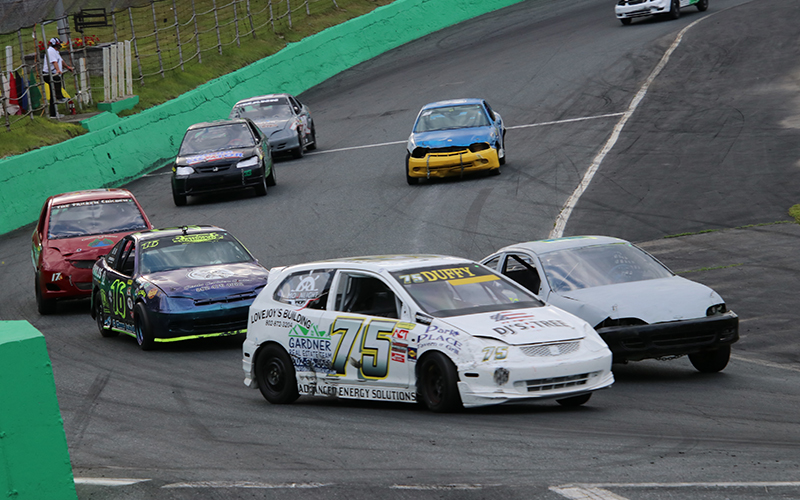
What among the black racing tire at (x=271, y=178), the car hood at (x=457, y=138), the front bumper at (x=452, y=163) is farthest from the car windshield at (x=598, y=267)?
the black racing tire at (x=271, y=178)

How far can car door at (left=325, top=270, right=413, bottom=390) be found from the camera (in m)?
8.73

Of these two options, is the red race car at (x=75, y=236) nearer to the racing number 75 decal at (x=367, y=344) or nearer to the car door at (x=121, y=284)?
the car door at (x=121, y=284)

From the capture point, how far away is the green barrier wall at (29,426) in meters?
5.23

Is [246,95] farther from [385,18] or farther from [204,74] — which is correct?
[385,18]

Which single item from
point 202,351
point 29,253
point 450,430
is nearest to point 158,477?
point 450,430

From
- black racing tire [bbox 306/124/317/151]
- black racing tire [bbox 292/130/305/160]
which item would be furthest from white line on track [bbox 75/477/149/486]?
black racing tire [bbox 306/124/317/151]

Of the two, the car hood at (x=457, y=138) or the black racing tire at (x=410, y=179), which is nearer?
the car hood at (x=457, y=138)

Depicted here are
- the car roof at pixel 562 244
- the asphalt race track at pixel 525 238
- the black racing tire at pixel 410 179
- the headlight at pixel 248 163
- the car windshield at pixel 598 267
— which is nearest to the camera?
the asphalt race track at pixel 525 238

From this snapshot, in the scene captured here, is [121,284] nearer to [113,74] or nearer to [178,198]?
[178,198]

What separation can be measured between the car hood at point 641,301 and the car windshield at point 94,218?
9007 mm

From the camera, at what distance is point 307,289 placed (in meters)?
9.79

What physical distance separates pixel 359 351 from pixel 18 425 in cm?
408

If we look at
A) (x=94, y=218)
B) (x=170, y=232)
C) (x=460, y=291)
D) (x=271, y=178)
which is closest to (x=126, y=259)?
(x=170, y=232)

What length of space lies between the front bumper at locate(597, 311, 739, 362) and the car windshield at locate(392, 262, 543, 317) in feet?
3.29
